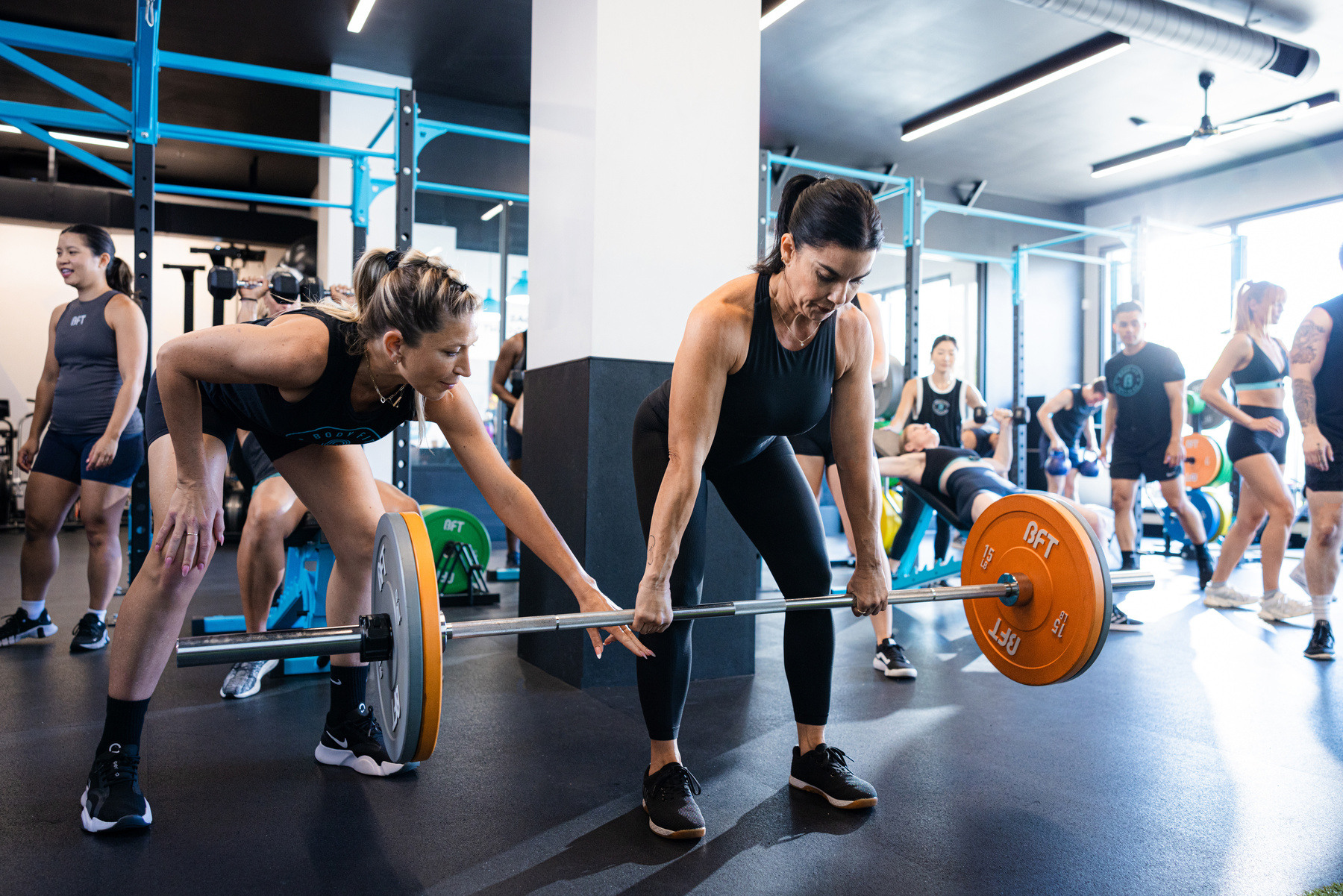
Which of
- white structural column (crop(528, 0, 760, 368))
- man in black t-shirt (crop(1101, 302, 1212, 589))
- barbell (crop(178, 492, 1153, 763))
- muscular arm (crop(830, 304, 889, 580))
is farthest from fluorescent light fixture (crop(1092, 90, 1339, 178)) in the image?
muscular arm (crop(830, 304, 889, 580))

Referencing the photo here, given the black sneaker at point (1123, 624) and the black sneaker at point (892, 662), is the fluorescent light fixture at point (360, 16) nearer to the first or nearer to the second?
the black sneaker at point (892, 662)

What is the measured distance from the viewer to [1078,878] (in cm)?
133

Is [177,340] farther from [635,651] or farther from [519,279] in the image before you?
[519,279]

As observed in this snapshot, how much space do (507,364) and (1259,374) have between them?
11.5 feet

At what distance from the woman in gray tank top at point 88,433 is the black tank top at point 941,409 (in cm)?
327

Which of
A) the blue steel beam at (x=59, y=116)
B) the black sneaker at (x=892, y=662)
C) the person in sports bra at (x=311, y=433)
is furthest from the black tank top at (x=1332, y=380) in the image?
the blue steel beam at (x=59, y=116)

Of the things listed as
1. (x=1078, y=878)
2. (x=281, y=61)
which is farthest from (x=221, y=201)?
(x=1078, y=878)

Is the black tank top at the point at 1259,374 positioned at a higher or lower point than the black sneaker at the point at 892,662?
higher

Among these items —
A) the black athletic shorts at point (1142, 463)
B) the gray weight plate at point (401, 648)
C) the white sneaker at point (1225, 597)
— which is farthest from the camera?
the black athletic shorts at point (1142, 463)

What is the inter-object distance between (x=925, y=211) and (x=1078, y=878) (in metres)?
4.24

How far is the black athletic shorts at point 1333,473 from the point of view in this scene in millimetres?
2854

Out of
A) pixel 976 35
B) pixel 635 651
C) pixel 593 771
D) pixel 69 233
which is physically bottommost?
pixel 593 771

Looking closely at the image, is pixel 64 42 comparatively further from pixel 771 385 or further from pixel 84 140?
pixel 84 140

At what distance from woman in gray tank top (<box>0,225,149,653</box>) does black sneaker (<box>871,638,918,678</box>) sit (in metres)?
2.42
